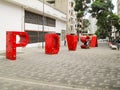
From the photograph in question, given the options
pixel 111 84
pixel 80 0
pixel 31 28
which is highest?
pixel 80 0

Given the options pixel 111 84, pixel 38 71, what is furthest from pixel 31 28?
pixel 111 84

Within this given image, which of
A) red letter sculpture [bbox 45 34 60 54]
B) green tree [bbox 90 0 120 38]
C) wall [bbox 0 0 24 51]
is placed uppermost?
green tree [bbox 90 0 120 38]

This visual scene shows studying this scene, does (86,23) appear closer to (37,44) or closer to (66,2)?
(66,2)

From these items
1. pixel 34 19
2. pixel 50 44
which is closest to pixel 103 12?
pixel 34 19

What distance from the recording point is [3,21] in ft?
83.0

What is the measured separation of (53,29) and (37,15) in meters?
9.78

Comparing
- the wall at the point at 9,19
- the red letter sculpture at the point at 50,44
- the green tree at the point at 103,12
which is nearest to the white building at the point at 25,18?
the wall at the point at 9,19

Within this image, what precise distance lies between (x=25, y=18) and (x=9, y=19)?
5.18m

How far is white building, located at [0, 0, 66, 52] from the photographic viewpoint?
25.4 meters

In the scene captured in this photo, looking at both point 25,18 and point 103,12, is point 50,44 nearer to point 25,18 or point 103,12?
point 25,18

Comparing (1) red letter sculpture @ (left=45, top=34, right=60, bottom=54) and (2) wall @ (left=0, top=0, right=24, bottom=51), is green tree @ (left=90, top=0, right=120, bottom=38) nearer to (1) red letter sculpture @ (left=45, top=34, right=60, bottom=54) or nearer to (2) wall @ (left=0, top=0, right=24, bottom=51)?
(2) wall @ (left=0, top=0, right=24, bottom=51)

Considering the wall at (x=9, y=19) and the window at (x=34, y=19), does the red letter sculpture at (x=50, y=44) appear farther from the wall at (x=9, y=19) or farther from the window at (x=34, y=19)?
the window at (x=34, y=19)

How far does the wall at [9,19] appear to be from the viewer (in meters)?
25.0

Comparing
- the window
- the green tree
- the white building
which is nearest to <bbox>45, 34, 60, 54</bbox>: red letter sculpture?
the white building
